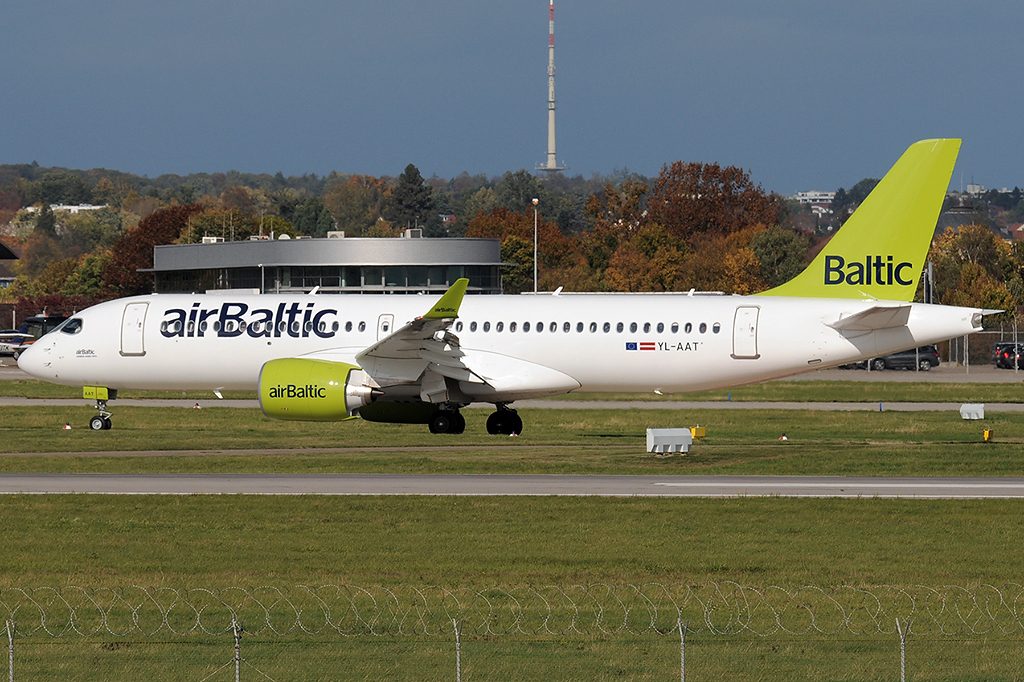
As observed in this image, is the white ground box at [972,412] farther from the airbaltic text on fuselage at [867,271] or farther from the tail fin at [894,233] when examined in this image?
the airbaltic text on fuselage at [867,271]

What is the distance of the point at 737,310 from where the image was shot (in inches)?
1379

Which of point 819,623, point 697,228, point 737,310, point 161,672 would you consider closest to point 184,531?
point 161,672

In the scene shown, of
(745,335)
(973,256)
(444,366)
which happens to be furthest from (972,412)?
(973,256)

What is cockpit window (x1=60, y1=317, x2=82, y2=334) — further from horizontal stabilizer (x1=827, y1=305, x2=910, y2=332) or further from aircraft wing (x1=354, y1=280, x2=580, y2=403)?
horizontal stabilizer (x1=827, y1=305, x2=910, y2=332)

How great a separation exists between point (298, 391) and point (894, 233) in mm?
16103

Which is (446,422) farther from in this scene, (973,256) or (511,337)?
(973,256)

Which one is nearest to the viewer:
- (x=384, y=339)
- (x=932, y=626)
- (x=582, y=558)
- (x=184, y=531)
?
(x=932, y=626)

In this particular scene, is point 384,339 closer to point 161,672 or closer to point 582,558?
point 582,558

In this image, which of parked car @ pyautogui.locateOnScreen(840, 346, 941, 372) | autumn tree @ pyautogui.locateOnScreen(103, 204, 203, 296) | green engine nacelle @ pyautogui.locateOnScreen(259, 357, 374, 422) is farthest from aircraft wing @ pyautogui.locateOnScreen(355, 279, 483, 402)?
autumn tree @ pyautogui.locateOnScreen(103, 204, 203, 296)

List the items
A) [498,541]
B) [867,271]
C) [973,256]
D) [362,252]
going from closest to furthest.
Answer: [498,541] < [867,271] < [362,252] < [973,256]

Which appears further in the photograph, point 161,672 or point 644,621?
point 644,621

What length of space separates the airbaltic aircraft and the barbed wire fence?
607 inches

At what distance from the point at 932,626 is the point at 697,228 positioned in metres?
126

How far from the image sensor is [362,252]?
313 feet
